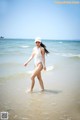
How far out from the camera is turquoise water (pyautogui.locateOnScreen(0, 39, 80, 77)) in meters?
2.74

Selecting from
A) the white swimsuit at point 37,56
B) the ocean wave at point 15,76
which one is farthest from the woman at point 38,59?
the ocean wave at point 15,76

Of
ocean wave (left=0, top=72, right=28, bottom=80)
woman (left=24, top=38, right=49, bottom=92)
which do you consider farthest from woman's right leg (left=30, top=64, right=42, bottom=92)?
ocean wave (left=0, top=72, right=28, bottom=80)

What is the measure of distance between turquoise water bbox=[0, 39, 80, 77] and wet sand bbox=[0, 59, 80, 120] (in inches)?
3.7

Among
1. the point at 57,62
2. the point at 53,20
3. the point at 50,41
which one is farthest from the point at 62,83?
the point at 53,20

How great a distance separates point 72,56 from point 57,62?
8.4 inches

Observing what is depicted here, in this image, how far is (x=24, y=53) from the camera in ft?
9.14

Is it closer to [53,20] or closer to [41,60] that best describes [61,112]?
[41,60]

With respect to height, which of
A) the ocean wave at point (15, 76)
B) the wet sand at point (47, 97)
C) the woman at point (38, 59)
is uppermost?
the woman at point (38, 59)

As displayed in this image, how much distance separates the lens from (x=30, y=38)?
2730 mm

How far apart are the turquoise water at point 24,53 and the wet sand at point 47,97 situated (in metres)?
0.09

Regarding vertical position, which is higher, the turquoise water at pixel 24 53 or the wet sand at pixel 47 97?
the turquoise water at pixel 24 53

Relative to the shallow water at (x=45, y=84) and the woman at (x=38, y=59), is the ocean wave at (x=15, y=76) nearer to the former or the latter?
the shallow water at (x=45, y=84)

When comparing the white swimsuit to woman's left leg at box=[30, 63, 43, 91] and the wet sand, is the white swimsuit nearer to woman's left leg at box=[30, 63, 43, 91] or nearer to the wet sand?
woman's left leg at box=[30, 63, 43, 91]

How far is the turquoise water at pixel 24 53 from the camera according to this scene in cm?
274
